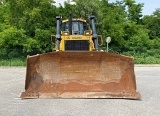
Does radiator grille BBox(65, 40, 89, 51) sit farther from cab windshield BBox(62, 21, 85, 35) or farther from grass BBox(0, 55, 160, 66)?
grass BBox(0, 55, 160, 66)

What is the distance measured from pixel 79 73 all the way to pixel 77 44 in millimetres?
3692

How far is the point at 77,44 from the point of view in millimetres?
14102

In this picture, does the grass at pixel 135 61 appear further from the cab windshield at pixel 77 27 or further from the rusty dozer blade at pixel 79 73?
the rusty dozer blade at pixel 79 73

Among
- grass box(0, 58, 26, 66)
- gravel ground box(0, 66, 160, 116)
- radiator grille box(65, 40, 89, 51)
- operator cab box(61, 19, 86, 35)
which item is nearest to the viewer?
gravel ground box(0, 66, 160, 116)

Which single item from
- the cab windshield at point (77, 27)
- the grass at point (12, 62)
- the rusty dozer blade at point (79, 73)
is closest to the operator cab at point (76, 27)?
the cab windshield at point (77, 27)

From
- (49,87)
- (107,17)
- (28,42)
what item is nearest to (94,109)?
(49,87)

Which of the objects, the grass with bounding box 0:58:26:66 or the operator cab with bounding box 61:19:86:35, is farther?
the grass with bounding box 0:58:26:66

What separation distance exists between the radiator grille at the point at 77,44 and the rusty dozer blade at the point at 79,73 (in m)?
3.60

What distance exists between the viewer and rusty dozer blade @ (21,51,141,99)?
405 inches

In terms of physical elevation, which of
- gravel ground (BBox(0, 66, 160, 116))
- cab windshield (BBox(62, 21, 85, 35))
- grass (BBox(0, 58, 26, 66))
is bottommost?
gravel ground (BBox(0, 66, 160, 116))

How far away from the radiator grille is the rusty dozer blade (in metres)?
3.60

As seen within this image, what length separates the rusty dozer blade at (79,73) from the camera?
10281 mm

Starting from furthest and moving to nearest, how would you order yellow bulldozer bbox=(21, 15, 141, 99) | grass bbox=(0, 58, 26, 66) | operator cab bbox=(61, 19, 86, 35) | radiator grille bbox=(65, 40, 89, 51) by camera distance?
grass bbox=(0, 58, 26, 66) < operator cab bbox=(61, 19, 86, 35) < radiator grille bbox=(65, 40, 89, 51) < yellow bulldozer bbox=(21, 15, 141, 99)

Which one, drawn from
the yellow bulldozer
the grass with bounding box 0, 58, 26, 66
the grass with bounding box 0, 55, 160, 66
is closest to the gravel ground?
the yellow bulldozer
